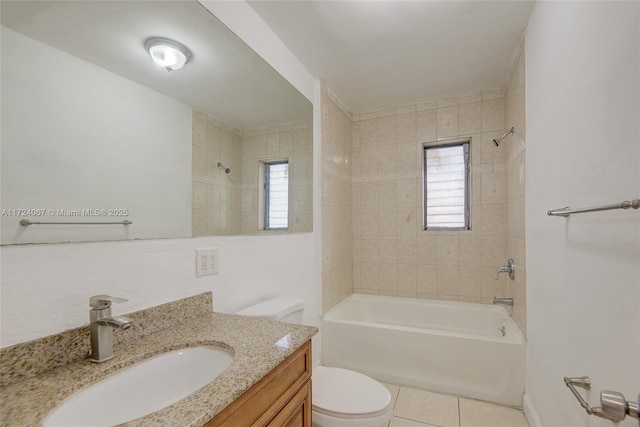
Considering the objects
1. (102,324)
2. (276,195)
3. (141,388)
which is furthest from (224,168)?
(141,388)

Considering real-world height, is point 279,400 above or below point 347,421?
above

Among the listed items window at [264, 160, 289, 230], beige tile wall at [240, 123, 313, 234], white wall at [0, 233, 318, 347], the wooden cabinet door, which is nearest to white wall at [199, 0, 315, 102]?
beige tile wall at [240, 123, 313, 234]

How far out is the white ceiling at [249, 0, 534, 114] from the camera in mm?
1659

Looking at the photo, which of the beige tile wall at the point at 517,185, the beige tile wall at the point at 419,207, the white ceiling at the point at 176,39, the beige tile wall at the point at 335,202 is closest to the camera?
the white ceiling at the point at 176,39

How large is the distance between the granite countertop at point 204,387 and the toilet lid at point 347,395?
1.61ft

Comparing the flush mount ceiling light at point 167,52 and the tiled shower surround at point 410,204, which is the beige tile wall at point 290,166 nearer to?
the tiled shower surround at point 410,204

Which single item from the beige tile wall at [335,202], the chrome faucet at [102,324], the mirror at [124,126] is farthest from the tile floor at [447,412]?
the chrome faucet at [102,324]

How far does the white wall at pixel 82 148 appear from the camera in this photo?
75cm

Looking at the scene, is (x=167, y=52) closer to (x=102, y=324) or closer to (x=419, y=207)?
(x=102, y=324)

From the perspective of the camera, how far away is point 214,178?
4.76 feet

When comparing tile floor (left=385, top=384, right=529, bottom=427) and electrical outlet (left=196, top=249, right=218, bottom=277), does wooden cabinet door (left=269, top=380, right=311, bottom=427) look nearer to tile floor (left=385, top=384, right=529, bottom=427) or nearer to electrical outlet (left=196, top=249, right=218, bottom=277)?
electrical outlet (left=196, top=249, right=218, bottom=277)

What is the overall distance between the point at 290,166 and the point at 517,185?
1.65m

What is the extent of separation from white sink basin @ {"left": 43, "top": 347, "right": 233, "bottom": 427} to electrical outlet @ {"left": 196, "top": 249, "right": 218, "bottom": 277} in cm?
37

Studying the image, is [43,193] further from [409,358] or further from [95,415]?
[409,358]
